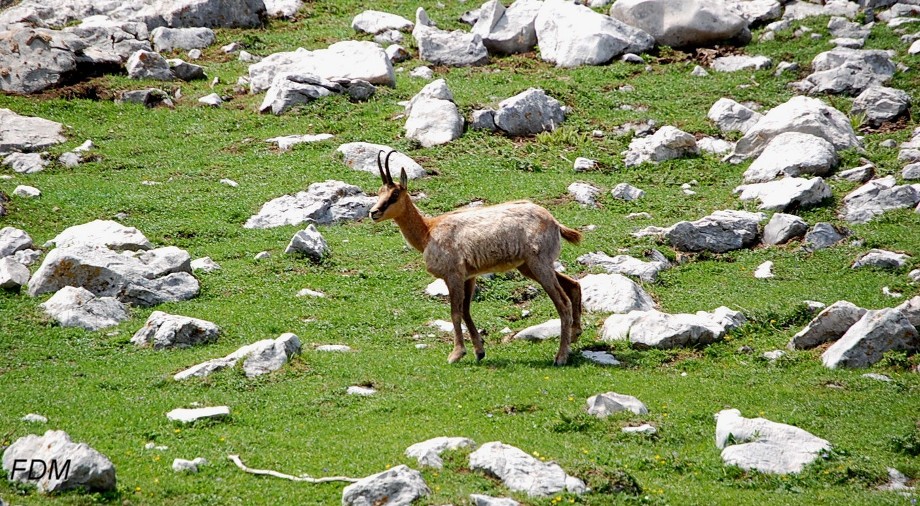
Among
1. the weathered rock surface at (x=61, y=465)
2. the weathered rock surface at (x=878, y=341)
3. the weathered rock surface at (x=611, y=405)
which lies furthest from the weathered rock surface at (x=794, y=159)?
the weathered rock surface at (x=61, y=465)

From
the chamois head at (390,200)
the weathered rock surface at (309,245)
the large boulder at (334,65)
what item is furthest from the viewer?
the large boulder at (334,65)

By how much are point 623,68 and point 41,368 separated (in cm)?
2036

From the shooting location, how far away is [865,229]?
20.1 meters

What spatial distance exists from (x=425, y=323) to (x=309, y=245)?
381 centimetres

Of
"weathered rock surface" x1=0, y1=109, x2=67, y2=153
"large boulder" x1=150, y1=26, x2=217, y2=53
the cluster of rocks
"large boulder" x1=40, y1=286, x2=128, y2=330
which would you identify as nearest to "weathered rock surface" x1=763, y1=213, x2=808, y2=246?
the cluster of rocks

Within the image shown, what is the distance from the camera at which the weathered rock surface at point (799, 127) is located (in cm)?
2398

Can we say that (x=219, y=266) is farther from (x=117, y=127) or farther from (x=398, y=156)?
(x=117, y=127)

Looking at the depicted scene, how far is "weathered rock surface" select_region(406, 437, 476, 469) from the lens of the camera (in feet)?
35.5

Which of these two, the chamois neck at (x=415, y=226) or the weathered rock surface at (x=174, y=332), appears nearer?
the weathered rock surface at (x=174, y=332)

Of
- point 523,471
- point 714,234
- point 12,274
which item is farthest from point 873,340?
point 12,274

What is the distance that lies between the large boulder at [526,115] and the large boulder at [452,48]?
5.49 m

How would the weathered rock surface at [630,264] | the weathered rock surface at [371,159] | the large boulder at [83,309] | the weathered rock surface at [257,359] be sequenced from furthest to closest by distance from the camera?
the weathered rock surface at [371,159]
the weathered rock surface at [630,264]
the large boulder at [83,309]
the weathered rock surface at [257,359]

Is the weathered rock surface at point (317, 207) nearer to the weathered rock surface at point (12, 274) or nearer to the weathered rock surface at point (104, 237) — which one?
the weathered rock surface at point (104, 237)

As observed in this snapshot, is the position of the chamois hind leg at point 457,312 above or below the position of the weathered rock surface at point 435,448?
below
